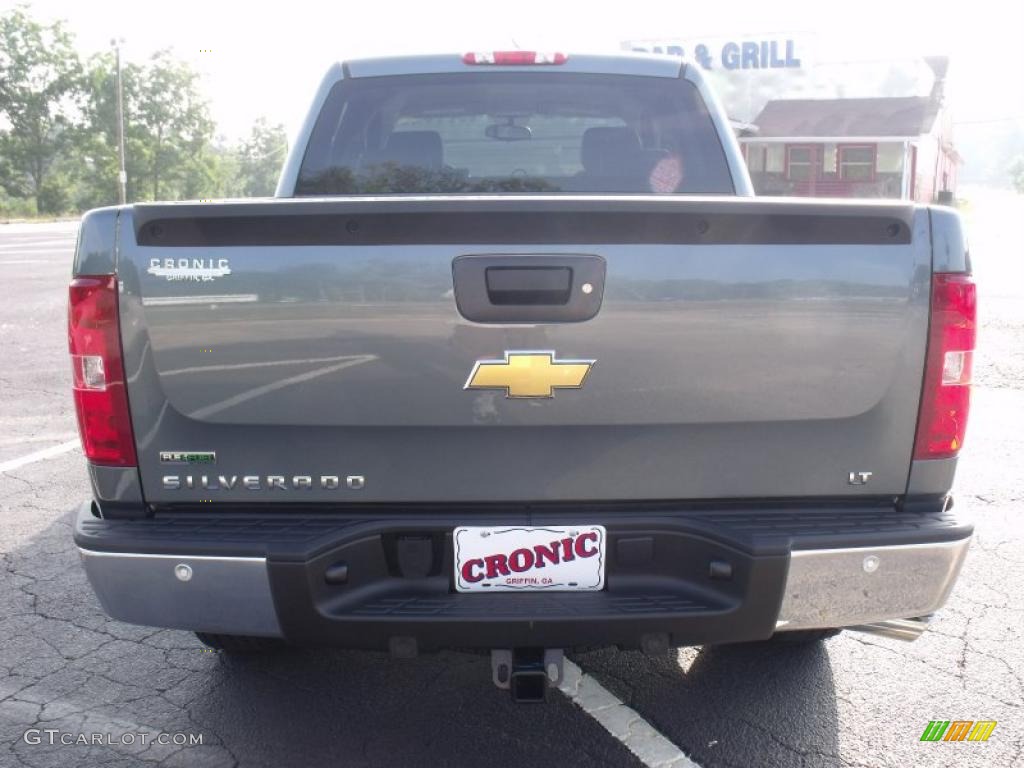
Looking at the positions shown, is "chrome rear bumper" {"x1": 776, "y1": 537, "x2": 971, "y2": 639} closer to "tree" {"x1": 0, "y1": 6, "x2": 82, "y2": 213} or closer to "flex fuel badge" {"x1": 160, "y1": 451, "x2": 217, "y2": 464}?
"flex fuel badge" {"x1": 160, "y1": 451, "x2": 217, "y2": 464}

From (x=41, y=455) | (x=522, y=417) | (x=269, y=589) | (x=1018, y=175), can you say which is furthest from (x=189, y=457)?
(x=1018, y=175)

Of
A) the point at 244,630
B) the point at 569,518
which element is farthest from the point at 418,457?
the point at 244,630

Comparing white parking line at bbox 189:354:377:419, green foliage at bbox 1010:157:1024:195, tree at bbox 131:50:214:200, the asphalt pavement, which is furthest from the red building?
green foliage at bbox 1010:157:1024:195

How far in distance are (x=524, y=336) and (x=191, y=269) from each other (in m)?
0.80

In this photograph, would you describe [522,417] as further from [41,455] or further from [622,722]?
[41,455]

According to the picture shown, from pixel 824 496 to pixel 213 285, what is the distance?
5.20 feet

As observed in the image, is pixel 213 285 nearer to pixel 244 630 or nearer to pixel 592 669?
pixel 244 630

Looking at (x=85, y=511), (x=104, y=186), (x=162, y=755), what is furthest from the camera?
(x=104, y=186)

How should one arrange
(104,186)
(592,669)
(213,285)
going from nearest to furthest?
(213,285), (592,669), (104,186)

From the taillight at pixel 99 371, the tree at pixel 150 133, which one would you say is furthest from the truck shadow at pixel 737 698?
the tree at pixel 150 133

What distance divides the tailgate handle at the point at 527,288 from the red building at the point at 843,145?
37384mm

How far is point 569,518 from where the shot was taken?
7.89 ft

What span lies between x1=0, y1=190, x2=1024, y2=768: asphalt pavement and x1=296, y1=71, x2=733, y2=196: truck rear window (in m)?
1.84

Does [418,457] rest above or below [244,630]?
above
